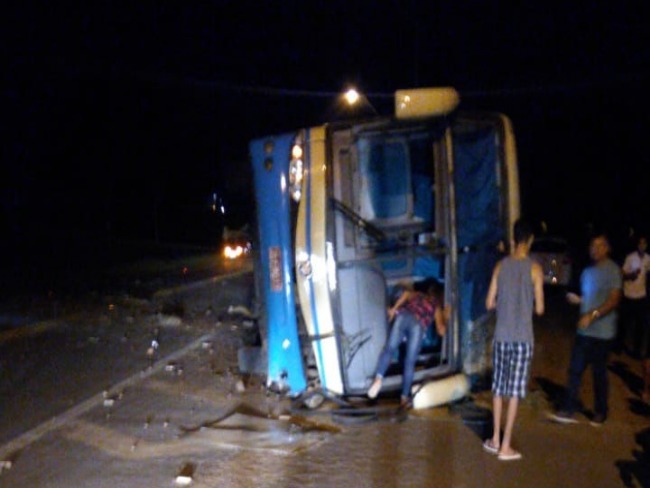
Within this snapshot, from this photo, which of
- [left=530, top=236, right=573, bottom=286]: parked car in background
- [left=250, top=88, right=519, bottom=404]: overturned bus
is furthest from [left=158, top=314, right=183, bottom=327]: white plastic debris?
[left=530, top=236, right=573, bottom=286]: parked car in background

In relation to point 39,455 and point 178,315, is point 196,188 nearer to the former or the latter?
Result: point 178,315

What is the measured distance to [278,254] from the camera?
7586 mm

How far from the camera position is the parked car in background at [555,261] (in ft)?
58.4

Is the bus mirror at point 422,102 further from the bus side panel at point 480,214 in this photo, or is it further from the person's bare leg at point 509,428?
the person's bare leg at point 509,428

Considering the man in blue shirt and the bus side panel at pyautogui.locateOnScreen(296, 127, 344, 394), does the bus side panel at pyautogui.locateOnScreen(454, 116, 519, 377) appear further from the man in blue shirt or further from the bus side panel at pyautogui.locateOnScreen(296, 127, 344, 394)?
the bus side panel at pyautogui.locateOnScreen(296, 127, 344, 394)

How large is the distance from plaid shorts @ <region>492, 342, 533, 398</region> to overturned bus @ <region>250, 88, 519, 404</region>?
1.18 meters

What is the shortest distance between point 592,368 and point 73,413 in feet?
16.6

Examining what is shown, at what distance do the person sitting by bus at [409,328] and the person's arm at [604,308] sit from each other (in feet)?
4.07

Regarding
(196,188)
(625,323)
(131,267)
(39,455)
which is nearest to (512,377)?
(39,455)

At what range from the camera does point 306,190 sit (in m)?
7.27

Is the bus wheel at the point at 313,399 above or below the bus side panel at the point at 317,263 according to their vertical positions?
below

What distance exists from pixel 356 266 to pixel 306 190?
83cm

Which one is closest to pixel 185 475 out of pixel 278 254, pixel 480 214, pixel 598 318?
pixel 278 254

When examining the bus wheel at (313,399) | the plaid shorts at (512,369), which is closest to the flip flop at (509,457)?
the plaid shorts at (512,369)
